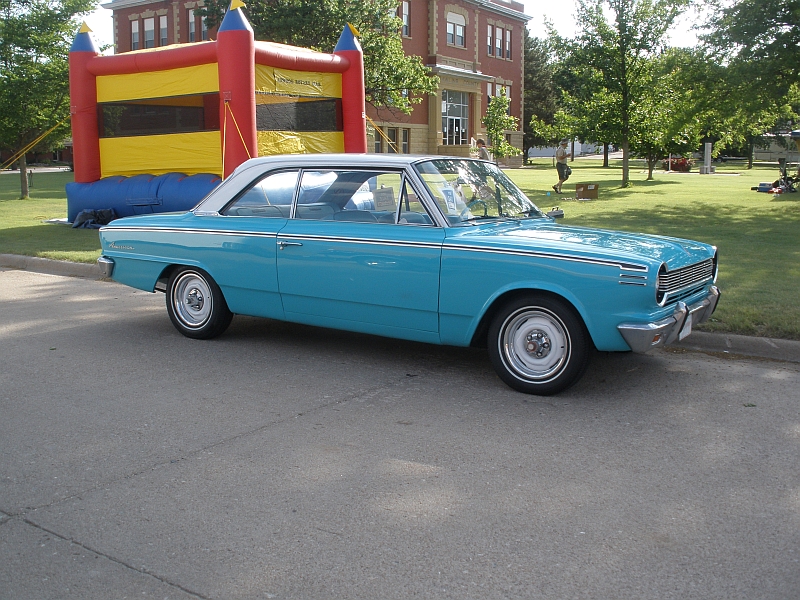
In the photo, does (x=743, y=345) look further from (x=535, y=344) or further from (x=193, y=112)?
(x=193, y=112)

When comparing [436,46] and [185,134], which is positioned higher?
[436,46]

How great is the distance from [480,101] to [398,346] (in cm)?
5189

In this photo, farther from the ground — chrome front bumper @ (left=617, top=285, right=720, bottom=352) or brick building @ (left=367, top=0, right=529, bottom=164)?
brick building @ (left=367, top=0, right=529, bottom=164)

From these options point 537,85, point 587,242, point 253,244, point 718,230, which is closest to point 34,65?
point 718,230

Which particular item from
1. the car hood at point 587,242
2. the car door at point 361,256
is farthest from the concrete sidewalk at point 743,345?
the car door at point 361,256

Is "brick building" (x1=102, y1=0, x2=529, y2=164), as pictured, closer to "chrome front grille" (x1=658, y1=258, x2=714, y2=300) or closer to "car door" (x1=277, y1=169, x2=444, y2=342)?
"car door" (x1=277, y1=169, x2=444, y2=342)

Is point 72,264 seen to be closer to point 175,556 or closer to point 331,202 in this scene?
point 331,202

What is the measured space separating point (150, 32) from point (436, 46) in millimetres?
17981

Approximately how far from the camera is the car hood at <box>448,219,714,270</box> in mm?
5242

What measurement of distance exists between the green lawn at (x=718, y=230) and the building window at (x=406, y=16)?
26.5m

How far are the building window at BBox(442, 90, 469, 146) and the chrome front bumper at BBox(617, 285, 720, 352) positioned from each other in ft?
161

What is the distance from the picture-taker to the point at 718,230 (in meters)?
13.9

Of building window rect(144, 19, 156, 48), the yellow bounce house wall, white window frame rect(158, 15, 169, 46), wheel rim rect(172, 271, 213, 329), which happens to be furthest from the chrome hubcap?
building window rect(144, 19, 156, 48)

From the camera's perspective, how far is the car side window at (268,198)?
21.7 ft
